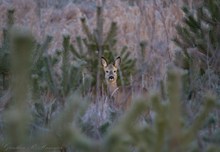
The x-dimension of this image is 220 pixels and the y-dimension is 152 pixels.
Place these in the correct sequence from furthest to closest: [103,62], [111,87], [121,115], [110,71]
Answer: [110,71], [103,62], [111,87], [121,115]

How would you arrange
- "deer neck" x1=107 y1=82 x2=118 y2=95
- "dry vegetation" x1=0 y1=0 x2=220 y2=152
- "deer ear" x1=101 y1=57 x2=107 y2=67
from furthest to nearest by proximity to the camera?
"deer ear" x1=101 y1=57 x2=107 y2=67 < "deer neck" x1=107 y1=82 x2=118 y2=95 < "dry vegetation" x1=0 y1=0 x2=220 y2=152

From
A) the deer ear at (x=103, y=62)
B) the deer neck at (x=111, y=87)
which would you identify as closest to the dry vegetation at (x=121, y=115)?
the deer neck at (x=111, y=87)

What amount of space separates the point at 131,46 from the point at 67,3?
4259mm

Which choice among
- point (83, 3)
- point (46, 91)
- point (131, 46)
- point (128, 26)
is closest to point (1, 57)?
point (46, 91)

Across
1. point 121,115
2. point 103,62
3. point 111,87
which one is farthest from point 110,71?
point 121,115

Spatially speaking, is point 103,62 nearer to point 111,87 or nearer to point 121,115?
point 111,87

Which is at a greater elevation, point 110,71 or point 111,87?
point 110,71

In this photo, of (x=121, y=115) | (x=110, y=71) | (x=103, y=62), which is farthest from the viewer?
(x=110, y=71)

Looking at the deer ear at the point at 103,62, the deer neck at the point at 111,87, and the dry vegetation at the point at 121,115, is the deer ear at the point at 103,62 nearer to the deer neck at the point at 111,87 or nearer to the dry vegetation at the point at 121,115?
the deer neck at the point at 111,87

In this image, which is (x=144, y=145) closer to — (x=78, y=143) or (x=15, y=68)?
(x=78, y=143)

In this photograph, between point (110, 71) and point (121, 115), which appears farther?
point (110, 71)

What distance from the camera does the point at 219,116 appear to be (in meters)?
2.33

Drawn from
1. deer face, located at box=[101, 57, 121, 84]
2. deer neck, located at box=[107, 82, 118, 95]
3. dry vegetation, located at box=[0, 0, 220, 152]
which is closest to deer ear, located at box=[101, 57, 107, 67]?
deer face, located at box=[101, 57, 121, 84]

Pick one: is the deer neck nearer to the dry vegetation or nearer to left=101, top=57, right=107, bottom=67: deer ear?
left=101, top=57, right=107, bottom=67: deer ear
